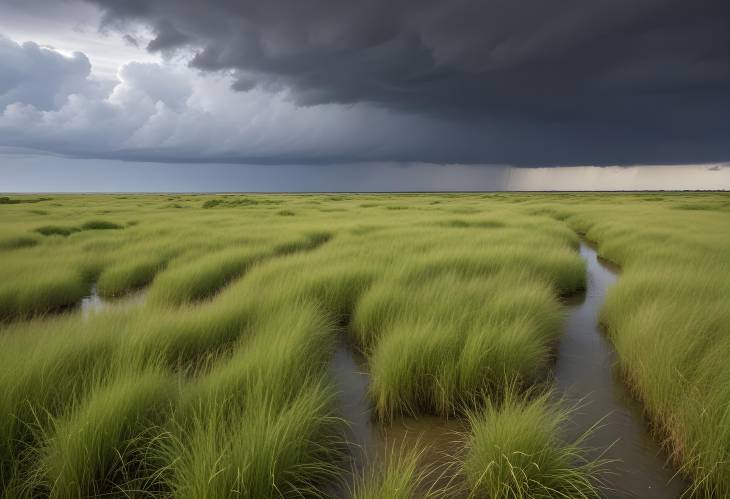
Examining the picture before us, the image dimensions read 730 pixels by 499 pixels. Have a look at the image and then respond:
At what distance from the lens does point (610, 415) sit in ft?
11.7

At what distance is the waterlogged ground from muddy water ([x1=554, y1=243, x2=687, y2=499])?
0.02 m

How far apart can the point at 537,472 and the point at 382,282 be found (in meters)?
4.46

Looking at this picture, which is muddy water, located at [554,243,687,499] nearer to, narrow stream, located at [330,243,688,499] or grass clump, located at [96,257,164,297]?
narrow stream, located at [330,243,688,499]

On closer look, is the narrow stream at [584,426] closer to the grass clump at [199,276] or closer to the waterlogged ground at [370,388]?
the waterlogged ground at [370,388]

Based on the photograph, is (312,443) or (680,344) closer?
(312,443)

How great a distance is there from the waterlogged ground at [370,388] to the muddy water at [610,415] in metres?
0.02

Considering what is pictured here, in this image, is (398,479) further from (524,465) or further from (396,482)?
(524,465)

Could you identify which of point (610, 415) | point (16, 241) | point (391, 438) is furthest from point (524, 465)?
point (16, 241)

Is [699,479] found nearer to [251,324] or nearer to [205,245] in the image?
[251,324]

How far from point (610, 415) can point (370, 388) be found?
2220 mm

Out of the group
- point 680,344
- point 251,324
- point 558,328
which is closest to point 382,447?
point 251,324

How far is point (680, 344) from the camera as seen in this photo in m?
3.82

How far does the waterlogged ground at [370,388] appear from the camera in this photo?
2.50 m

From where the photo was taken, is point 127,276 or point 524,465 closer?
point 524,465
